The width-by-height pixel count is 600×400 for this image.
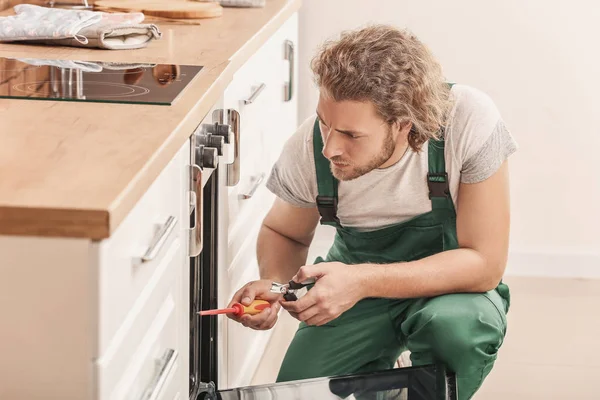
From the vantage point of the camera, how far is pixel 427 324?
189 cm

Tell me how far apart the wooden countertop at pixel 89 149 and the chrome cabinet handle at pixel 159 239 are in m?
0.11

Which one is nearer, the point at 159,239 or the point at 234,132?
the point at 159,239

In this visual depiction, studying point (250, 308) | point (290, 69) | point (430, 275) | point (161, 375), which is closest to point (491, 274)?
point (430, 275)

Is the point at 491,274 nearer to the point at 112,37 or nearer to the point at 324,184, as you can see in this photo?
the point at 324,184

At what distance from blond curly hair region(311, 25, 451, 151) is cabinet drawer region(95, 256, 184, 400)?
1.64ft

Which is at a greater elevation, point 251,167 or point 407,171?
point 407,171

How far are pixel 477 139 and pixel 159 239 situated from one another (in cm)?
76

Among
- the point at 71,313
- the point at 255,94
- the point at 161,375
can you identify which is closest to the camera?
the point at 71,313

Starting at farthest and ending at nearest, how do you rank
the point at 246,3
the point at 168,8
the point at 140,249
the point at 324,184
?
1. the point at 246,3
2. the point at 168,8
3. the point at 324,184
4. the point at 140,249

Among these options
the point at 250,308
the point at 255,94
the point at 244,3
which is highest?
the point at 244,3

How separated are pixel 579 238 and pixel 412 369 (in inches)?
74.9

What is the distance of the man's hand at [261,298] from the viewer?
5.83 feet

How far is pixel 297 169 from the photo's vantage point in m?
2.01

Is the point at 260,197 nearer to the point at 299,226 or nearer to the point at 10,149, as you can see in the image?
the point at 299,226
